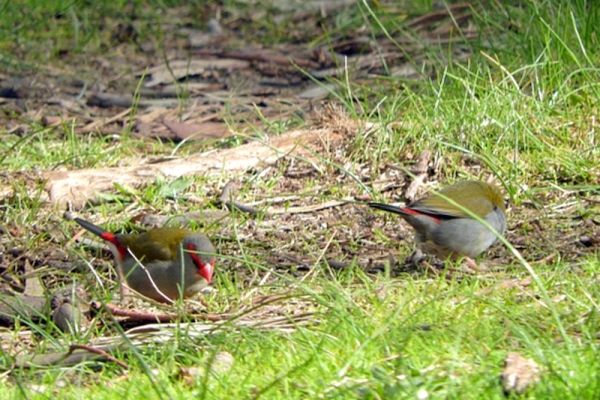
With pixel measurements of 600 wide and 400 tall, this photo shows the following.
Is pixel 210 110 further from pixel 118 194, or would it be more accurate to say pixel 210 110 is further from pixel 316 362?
pixel 316 362

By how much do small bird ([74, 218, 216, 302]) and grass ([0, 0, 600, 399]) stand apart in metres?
0.25

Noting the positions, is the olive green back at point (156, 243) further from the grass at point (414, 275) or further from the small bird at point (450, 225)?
the small bird at point (450, 225)

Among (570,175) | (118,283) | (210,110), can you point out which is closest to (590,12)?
(570,175)

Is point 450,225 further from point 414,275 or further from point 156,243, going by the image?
point 156,243

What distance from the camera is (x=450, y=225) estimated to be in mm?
4812

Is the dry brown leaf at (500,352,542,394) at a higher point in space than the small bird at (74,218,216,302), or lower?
higher

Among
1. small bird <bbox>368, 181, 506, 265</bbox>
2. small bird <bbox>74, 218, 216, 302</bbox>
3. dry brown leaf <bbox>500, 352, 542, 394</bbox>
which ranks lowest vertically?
small bird <bbox>74, 218, 216, 302</bbox>

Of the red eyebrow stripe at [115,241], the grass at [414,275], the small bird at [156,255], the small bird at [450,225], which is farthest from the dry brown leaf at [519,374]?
the red eyebrow stripe at [115,241]

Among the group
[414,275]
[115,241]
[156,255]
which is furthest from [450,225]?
[115,241]

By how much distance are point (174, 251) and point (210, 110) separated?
3167mm

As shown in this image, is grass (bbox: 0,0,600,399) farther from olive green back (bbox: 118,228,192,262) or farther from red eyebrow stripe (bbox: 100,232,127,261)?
red eyebrow stripe (bbox: 100,232,127,261)

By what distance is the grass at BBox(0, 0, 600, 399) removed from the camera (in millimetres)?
3135

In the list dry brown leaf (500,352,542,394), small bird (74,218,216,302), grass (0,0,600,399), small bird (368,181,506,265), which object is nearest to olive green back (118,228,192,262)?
small bird (74,218,216,302)

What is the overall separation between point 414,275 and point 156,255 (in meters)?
1.35
